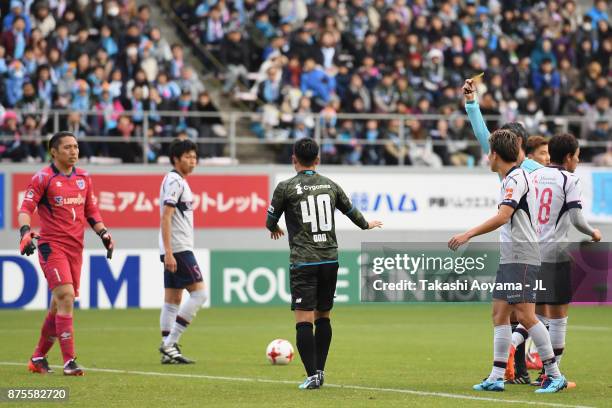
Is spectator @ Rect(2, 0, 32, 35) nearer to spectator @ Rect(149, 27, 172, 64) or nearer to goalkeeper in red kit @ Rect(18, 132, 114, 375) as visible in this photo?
spectator @ Rect(149, 27, 172, 64)

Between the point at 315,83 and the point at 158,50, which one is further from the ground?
the point at 158,50

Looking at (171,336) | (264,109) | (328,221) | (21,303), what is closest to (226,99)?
(264,109)

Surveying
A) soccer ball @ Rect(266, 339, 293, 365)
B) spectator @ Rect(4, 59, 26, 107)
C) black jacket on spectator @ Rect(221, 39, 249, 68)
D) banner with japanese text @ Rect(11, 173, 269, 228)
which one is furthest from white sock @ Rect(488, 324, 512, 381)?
black jacket on spectator @ Rect(221, 39, 249, 68)

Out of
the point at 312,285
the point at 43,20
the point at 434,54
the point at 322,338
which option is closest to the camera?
the point at 312,285

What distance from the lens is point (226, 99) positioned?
89.2 feet

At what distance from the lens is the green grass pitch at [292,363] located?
9844mm

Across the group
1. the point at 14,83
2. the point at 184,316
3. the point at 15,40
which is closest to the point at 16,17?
the point at 15,40

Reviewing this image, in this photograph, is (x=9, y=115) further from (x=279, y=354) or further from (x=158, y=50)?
(x=279, y=354)

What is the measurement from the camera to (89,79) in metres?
24.5

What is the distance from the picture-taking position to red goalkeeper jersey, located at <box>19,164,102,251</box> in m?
12.0

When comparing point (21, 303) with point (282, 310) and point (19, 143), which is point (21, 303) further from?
point (282, 310)

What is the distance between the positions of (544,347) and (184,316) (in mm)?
4765

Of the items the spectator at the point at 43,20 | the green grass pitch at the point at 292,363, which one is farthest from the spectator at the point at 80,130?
the green grass pitch at the point at 292,363

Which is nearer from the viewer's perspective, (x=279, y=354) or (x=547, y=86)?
(x=279, y=354)
